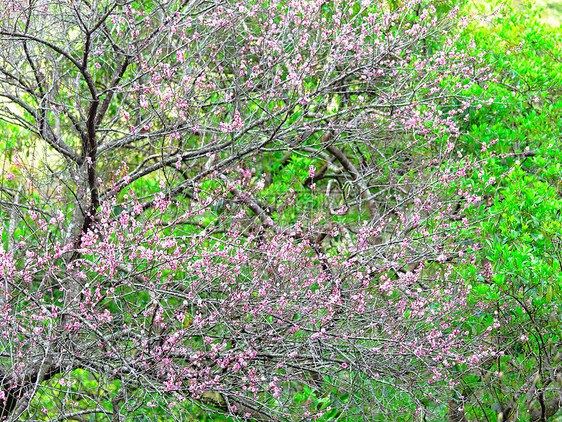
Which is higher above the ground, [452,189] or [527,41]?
[527,41]

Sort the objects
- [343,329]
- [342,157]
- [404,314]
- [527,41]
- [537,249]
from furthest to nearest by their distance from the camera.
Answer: [342,157] → [527,41] → [404,314] → [343,329] → [537,249]

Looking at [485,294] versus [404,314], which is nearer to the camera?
[485,294]

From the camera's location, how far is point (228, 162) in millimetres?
5516

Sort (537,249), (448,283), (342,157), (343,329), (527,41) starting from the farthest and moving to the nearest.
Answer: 1. (342,157)
2. (527,41)
3. (448,283)
4. (343,329)
5. (537,249)

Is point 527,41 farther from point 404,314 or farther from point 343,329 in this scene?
→ point 343,329

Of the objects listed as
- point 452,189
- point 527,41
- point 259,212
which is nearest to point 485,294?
point 452,189

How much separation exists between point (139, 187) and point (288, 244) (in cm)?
424

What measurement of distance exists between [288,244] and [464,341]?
6.61 ft

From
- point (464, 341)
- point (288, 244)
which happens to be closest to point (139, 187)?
point (288, 244)

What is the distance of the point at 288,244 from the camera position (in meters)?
4.82

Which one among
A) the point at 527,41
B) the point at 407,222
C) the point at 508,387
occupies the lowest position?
the point at 508,387

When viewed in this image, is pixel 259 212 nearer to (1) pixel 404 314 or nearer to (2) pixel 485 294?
(1) pixel 404 314

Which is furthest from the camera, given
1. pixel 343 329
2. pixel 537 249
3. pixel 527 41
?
pixel 527 41

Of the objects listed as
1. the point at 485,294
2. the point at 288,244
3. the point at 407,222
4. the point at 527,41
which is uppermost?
the point at 527,41
